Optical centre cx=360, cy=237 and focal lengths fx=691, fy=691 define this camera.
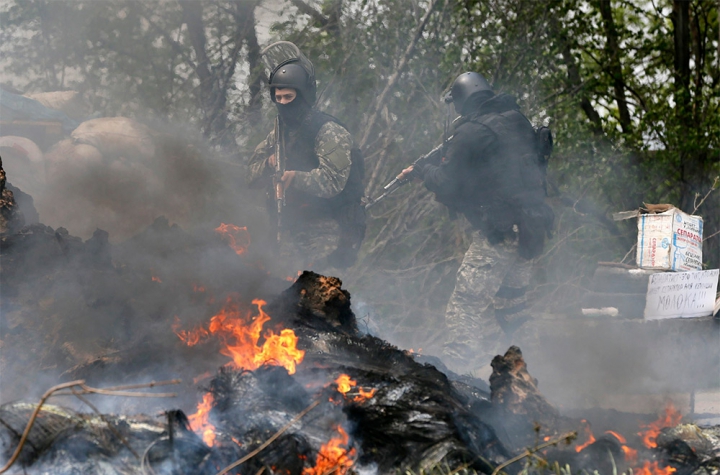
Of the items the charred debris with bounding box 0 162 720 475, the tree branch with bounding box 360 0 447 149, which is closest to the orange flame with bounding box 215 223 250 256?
the charred debris with bounding box 0 162 720 475

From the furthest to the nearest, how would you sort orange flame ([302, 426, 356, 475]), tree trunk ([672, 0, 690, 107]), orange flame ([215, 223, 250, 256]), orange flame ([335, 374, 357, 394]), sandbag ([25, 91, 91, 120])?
1. tree trunk ([672, 0, 690, 107])
2. sandbag ([25, 91, 91, 120])
3. orange flame ([215, 223, 250, 256])
4. orange flame ([335, 374, 357, 394])
5. orange flame ([302, 426, 356, 475])

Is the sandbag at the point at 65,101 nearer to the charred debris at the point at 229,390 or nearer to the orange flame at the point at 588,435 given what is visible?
the charred debris at the point at 229,390

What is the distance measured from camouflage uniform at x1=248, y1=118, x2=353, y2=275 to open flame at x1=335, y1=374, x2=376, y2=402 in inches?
92.8

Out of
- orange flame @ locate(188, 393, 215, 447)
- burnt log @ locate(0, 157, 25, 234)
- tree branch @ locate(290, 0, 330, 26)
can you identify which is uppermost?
tree branch @ locate(290, 0, 330, 26)

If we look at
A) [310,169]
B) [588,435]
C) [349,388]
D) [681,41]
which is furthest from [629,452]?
[681,41]

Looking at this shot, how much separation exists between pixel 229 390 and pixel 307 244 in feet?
8.97

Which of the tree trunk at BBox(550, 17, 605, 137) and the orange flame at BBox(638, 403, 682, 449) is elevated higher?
the tree trunk at BBox(550, 17, 605, 137)

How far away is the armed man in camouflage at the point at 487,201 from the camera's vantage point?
5.72 meters

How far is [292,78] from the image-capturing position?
5.71 meters

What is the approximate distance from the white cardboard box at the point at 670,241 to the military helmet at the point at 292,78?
3.33 m

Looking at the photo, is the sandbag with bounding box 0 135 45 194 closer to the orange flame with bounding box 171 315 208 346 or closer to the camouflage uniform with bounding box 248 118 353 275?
the camouflage uniform with bounding box 248 118 353 275

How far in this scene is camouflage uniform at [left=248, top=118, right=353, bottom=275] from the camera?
5605 mm

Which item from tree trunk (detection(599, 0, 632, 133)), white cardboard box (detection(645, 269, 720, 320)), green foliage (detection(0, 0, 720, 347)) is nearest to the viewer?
white cardboard box (detection(645, 269, 720, 320))

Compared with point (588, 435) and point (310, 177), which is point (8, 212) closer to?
point (310, 177)
